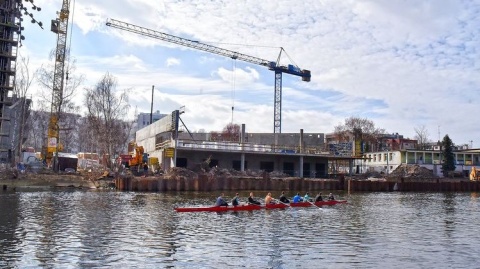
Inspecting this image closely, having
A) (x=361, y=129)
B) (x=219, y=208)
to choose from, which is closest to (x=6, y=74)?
(x=219, y=208)

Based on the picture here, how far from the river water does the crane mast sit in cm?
3386

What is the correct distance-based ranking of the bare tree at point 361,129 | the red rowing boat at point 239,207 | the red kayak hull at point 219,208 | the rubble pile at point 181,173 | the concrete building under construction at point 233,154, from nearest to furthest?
1. the red kayak hull at point 219,208
2. the red rowing boat at point 239,207
3. the rubble pile at point 181,173
4. the concrete building under construction at point 233,154
5. the bare tree at point 361,129

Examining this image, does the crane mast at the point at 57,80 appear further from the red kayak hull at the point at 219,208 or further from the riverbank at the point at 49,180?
the red kayak hull at the point at 219,208

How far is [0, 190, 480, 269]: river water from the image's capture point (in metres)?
17.6

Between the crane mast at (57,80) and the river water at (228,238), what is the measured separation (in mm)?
33859

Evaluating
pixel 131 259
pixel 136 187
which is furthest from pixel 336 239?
pixel 136 187

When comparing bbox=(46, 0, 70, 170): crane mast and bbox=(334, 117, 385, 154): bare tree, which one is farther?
bbox=(334, 117, 385, 154): bare tree

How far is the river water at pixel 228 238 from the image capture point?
1762 centimetres

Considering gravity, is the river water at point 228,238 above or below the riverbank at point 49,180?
below

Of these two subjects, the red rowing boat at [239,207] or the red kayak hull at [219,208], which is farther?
the red rowing boat at [239,207]

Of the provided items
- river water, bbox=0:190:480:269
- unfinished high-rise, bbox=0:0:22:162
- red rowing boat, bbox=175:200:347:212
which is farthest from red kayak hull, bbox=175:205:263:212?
unfinished high-rise, bbox=0:0:22:162

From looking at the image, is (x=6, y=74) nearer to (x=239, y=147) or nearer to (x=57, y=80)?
(x=57, y=80)

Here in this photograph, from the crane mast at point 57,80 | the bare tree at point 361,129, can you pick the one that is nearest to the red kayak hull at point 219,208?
the crane mast at point 57,80

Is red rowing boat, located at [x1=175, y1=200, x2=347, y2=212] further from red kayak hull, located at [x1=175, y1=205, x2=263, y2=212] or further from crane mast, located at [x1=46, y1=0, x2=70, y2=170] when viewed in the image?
crane mast, located at [x1=46, y1=0, x2=70, y2=170]
